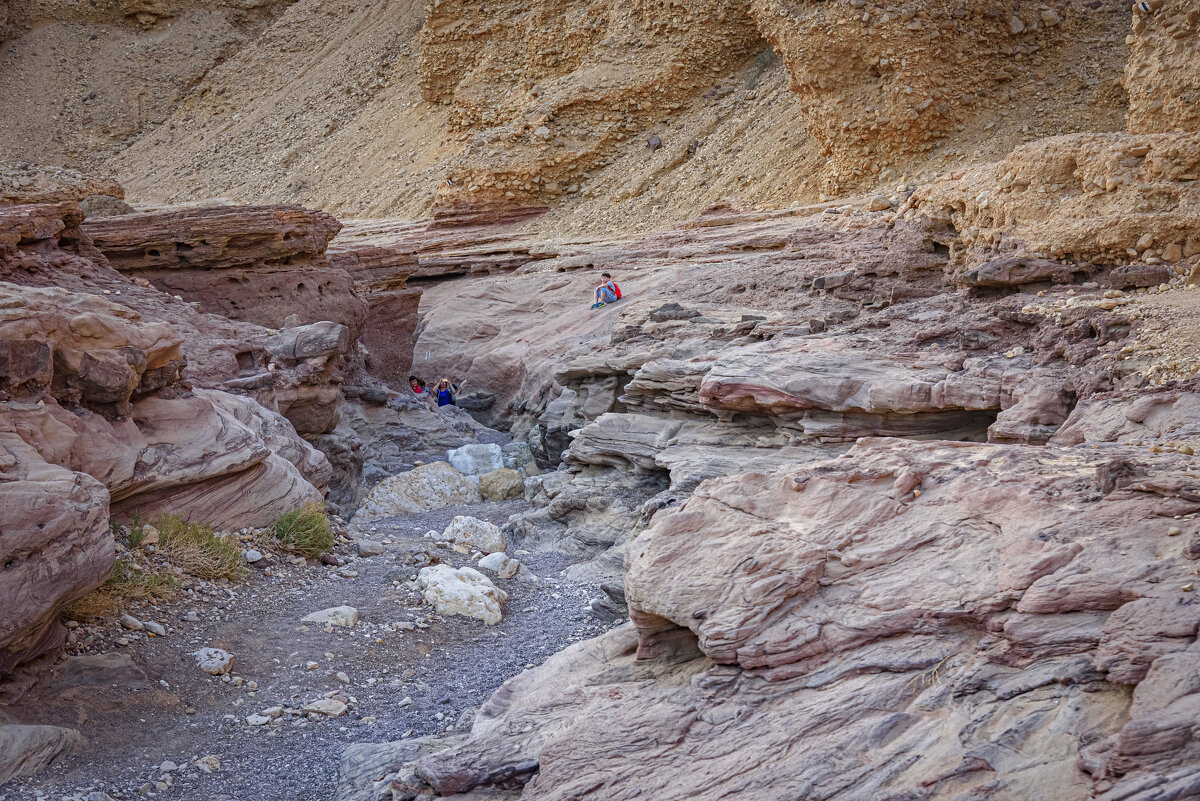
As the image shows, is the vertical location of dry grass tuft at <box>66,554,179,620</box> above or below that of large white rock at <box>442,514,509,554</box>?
above

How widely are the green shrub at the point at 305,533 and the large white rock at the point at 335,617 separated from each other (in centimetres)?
136

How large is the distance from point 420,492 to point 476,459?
1.45 m

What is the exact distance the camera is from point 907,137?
60.3 feet

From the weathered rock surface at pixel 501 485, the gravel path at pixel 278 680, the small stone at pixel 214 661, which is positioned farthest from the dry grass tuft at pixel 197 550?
the weathered rock surface at pixel 501 485

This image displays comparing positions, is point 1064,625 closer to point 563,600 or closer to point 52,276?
point 563,600

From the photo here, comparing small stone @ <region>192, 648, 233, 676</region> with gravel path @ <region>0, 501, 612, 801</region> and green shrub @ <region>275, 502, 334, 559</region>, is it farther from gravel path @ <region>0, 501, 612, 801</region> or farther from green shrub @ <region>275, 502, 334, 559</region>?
green shrub @ <region>275, 502, 334, 559</region>

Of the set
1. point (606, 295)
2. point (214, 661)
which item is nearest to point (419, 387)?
point (606, 295)

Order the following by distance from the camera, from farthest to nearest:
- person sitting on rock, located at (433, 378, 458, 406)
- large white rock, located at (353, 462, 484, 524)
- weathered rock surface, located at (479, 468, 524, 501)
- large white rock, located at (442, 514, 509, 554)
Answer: person sitting on rock, located at (433, 378, 458, 406) < weathered rock surface, located at (479, 468, 524, 501) < large white rock, located at (353, 462, 484, 524) < large white rock, located at (442, 514, 509, 554)

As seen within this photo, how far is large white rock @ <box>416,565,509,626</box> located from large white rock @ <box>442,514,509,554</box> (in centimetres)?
114

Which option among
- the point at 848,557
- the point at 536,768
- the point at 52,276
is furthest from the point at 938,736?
the point at 52,276

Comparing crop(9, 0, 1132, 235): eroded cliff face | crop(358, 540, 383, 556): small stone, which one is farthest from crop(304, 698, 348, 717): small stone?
crop(9, 0, 1132, 235): eroded cliff face

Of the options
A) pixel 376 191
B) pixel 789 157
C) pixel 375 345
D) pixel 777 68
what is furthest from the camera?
pixel 376 191

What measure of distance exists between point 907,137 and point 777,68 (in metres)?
6.80

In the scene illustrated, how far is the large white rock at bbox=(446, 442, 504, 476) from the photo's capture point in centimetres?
1335
